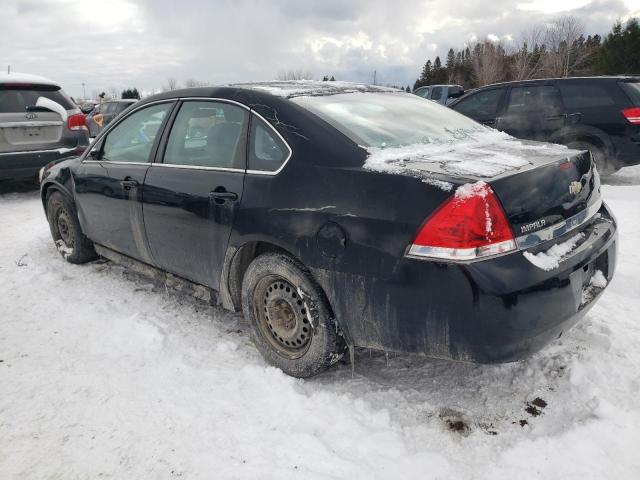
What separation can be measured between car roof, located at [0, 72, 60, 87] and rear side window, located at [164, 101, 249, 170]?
17.1 ft

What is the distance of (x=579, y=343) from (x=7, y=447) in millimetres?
3107

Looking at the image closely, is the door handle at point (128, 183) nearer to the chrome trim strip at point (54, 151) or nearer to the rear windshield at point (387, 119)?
the rear windshield at point (387, 119)

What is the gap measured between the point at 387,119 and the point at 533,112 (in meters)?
5.92

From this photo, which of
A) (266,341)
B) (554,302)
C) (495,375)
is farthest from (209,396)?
(554,302)

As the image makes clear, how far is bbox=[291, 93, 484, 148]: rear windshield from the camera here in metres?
2.69

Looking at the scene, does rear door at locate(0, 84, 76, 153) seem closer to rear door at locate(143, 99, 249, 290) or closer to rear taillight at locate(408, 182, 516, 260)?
rear door at locate(143, 99, 249, 290)

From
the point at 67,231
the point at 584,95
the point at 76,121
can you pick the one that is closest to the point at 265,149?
the point at 67,231

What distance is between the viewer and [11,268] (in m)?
4.66

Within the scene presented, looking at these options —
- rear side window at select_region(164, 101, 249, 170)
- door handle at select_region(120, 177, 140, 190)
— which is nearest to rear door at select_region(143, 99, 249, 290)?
rear side window at select_region(164, 101, 249, 170)

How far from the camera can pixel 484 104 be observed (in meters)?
8.52

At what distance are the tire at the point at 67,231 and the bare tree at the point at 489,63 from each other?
131 feet

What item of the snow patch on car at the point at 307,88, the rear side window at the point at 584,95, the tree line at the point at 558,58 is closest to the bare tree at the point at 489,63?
the tree line at the point at 558,58

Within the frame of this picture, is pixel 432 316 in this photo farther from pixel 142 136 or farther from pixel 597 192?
pixel 142 136

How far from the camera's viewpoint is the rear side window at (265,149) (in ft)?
8.82
